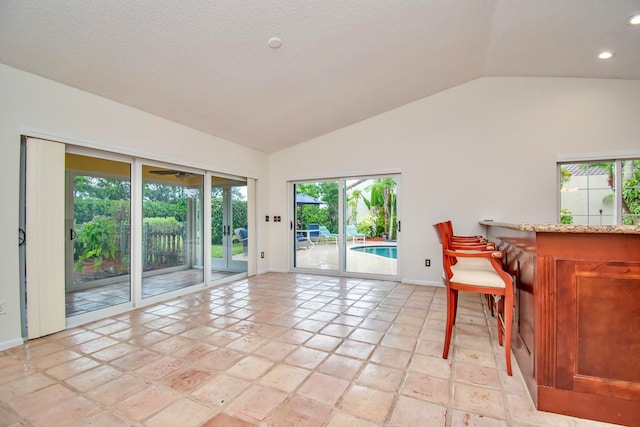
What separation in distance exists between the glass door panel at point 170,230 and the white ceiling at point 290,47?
0.88 meters

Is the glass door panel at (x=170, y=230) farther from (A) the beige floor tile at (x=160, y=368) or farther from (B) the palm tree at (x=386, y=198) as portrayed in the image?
(B) the palm tree at (x=386, y=198)

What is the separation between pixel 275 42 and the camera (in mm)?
2891

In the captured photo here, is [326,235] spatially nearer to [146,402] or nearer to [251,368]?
[251,368]

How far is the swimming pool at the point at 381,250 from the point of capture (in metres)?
5.35

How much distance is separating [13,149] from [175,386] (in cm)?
261

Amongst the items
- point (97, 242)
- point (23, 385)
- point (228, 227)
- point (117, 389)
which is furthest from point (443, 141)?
point (23, 385)

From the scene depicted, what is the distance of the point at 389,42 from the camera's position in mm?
3223

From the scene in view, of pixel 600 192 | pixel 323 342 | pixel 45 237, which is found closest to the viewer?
pixel 323 342

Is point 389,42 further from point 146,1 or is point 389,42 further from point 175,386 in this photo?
point 175,386

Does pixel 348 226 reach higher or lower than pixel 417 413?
higher

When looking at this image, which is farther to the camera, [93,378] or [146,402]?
[93,378]

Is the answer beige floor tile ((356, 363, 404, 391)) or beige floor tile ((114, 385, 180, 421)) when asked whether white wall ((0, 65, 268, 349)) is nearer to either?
beige floor tile ((114, 385, 180, 421))

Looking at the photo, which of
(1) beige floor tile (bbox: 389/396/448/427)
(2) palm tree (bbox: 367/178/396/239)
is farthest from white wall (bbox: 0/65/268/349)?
(1) beige floor tile (bbox: 389/396/448/427)

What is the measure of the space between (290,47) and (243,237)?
11.8ft
